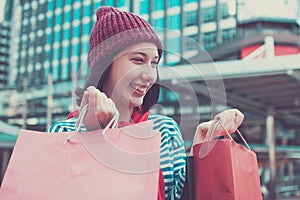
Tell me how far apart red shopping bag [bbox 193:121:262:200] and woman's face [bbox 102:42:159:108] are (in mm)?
118

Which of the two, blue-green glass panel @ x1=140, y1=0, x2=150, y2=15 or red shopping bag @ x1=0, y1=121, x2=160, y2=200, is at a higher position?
blue-green glass panel @ x1=140, y1=0, x2=150, y2=15

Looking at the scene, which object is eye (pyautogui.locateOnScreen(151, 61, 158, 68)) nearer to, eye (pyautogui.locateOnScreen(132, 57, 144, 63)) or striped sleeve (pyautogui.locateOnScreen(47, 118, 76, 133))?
eye (pyautogui.locateOnScreen(132, 57, 144, 63))

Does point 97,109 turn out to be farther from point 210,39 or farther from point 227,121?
point 210,39

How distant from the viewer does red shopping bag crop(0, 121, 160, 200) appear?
0.47 m

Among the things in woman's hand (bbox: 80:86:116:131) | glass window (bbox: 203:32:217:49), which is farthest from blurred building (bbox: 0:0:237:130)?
woman's hand (bbox: 80:86:116:131)

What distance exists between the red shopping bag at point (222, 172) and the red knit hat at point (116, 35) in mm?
177

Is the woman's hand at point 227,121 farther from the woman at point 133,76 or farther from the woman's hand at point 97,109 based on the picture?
the woman's hand at point 97,109

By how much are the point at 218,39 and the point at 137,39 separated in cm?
1081

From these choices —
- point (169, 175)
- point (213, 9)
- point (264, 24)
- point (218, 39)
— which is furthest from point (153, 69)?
point (264, 24)

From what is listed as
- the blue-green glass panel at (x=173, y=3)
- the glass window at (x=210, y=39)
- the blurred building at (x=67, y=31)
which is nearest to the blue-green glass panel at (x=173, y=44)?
the blurred building at (x=67, y=31)

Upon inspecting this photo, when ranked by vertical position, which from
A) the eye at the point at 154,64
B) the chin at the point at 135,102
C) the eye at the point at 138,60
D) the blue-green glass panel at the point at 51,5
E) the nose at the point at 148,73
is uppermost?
the blue-green glass panel at the point at 51,5

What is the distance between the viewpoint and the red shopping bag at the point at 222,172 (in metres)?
0.54

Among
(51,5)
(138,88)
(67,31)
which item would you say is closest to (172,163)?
(138,88)

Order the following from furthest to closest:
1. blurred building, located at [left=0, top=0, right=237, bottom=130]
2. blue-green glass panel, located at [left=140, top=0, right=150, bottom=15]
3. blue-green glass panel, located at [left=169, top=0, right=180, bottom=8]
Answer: blue-green glass panel, located at [left=169, top=0, right=180, bottom=8]
blurred building, located at [left=0, top=0, right=237, bottom=130]
blue-green glass panel, located at [left=140, top=0, right=150, bottom=15]
